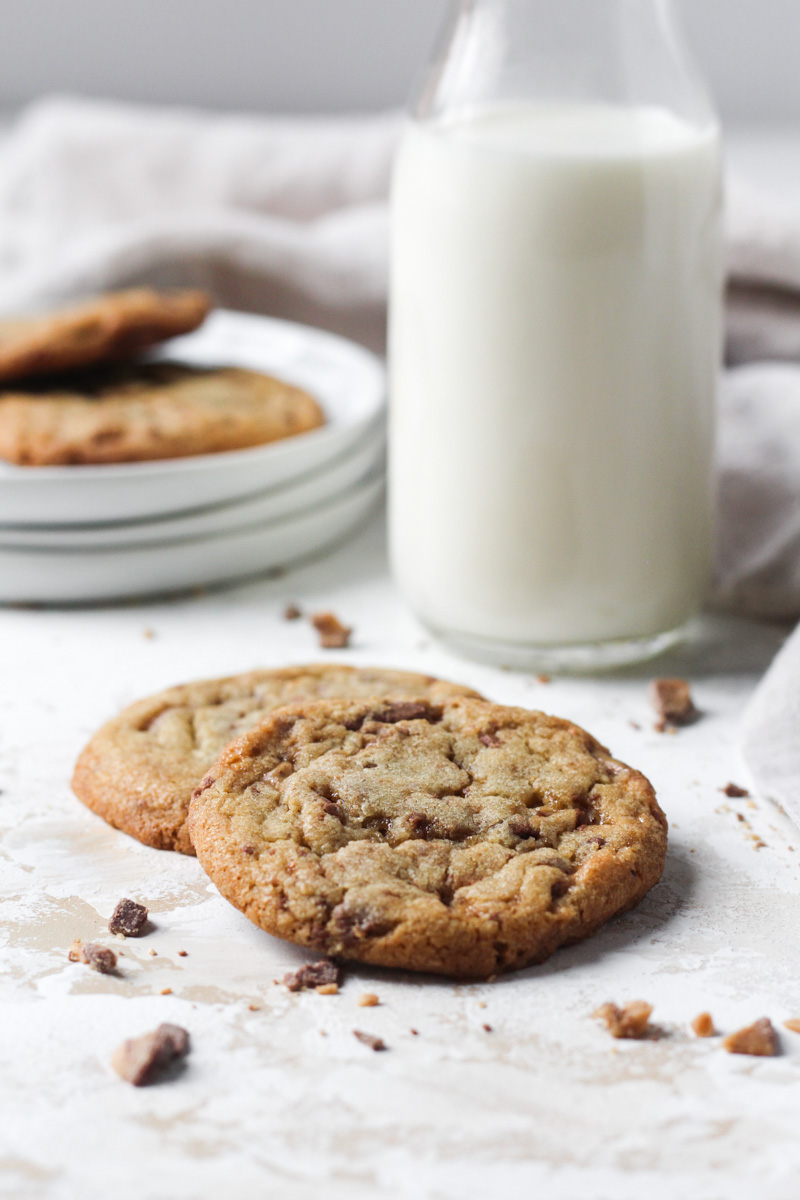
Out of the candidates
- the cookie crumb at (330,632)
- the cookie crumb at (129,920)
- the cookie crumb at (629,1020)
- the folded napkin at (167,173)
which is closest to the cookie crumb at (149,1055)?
the cookie crumb at (129,920)

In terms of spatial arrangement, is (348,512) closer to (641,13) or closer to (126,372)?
(126,372)

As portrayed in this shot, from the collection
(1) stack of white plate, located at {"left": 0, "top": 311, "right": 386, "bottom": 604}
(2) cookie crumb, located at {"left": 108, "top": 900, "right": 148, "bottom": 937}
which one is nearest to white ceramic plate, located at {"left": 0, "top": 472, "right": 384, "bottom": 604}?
(1) stack of white plate, located at {"left": 0, "top": 311, "right": 386, "bottom": 604}

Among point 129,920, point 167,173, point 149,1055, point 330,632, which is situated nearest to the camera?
point 149,1055

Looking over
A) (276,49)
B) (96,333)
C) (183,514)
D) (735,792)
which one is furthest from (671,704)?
(276,49)

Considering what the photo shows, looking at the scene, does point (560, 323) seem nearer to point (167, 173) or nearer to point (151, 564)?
point (151, 564)

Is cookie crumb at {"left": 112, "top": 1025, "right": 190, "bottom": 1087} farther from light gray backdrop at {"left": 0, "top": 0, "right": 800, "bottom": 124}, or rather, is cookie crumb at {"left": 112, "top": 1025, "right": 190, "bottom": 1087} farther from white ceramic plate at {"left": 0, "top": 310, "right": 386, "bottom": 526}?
light gray backdrop at {"left": 0, "top": 0, "right": 800, "bottom": 124}

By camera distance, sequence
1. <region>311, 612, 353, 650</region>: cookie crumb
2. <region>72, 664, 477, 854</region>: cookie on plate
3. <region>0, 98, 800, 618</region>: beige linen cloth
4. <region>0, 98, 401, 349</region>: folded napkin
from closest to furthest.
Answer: <region>72, 664, 477, 854</region>: cookie on plate → <region>311, 612, 353, 650</region>: cookie crumb → <region>0, 98, 800, 618</region>: beige linen cloth → <region>0, 98, 401, 349</region>: folded napkin

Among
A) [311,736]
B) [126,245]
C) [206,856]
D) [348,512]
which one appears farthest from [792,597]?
[126,245]
